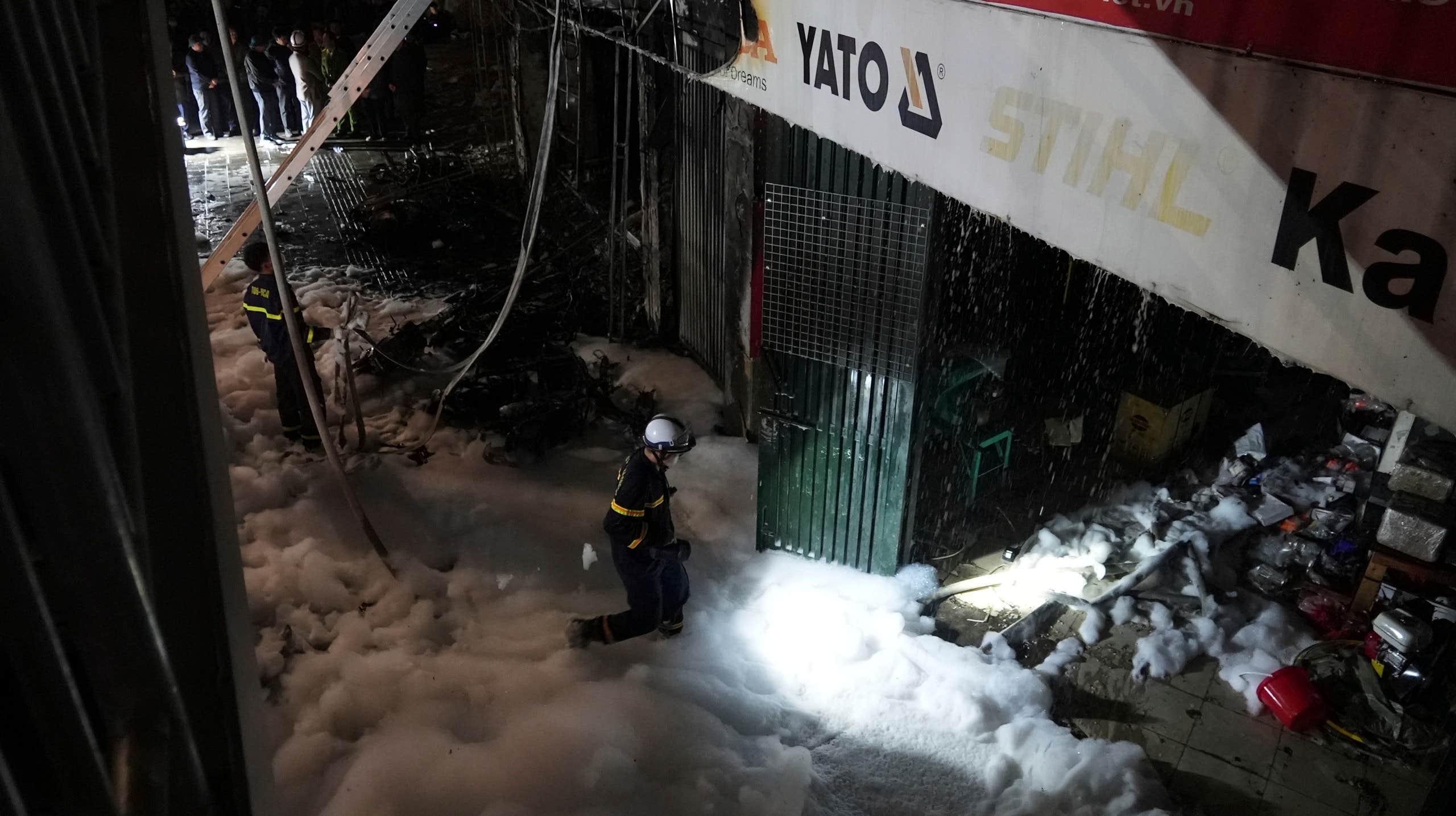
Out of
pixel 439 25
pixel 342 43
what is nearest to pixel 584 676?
pixel 342 43

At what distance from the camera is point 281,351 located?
25.1ft

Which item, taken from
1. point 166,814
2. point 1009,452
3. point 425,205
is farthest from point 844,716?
point 425,205

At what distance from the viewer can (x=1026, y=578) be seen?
6.79 m

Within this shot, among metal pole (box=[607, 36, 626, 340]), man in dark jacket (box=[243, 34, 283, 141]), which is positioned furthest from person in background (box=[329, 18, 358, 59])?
metal pole (box=[607, 36, 626, 340])

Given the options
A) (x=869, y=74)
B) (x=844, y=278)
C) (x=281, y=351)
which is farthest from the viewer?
Answer: (x=281, y=351)

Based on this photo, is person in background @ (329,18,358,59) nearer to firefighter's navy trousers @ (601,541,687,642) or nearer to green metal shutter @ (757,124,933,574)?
green metal shutter @ (757,124,933,574)

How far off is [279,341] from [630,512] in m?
3.86

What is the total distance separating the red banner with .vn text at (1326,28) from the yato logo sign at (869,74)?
79 cm

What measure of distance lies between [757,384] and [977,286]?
94.9 inches

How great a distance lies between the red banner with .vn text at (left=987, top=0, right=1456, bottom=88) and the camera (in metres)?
1.98

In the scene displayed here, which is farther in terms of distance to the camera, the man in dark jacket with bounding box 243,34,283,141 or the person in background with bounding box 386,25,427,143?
the person in background with bounding box 386,25,427,143

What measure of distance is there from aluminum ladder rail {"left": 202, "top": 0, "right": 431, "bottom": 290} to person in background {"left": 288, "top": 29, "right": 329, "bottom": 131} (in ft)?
35.1

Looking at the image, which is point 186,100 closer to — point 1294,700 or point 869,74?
point 869,74

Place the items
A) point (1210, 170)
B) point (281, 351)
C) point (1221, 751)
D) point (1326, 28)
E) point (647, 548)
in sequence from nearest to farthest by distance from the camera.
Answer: point (1326, 28)
point (1210, 170)
point (1221, 751)
point (647, 548)
point (281, 351)
